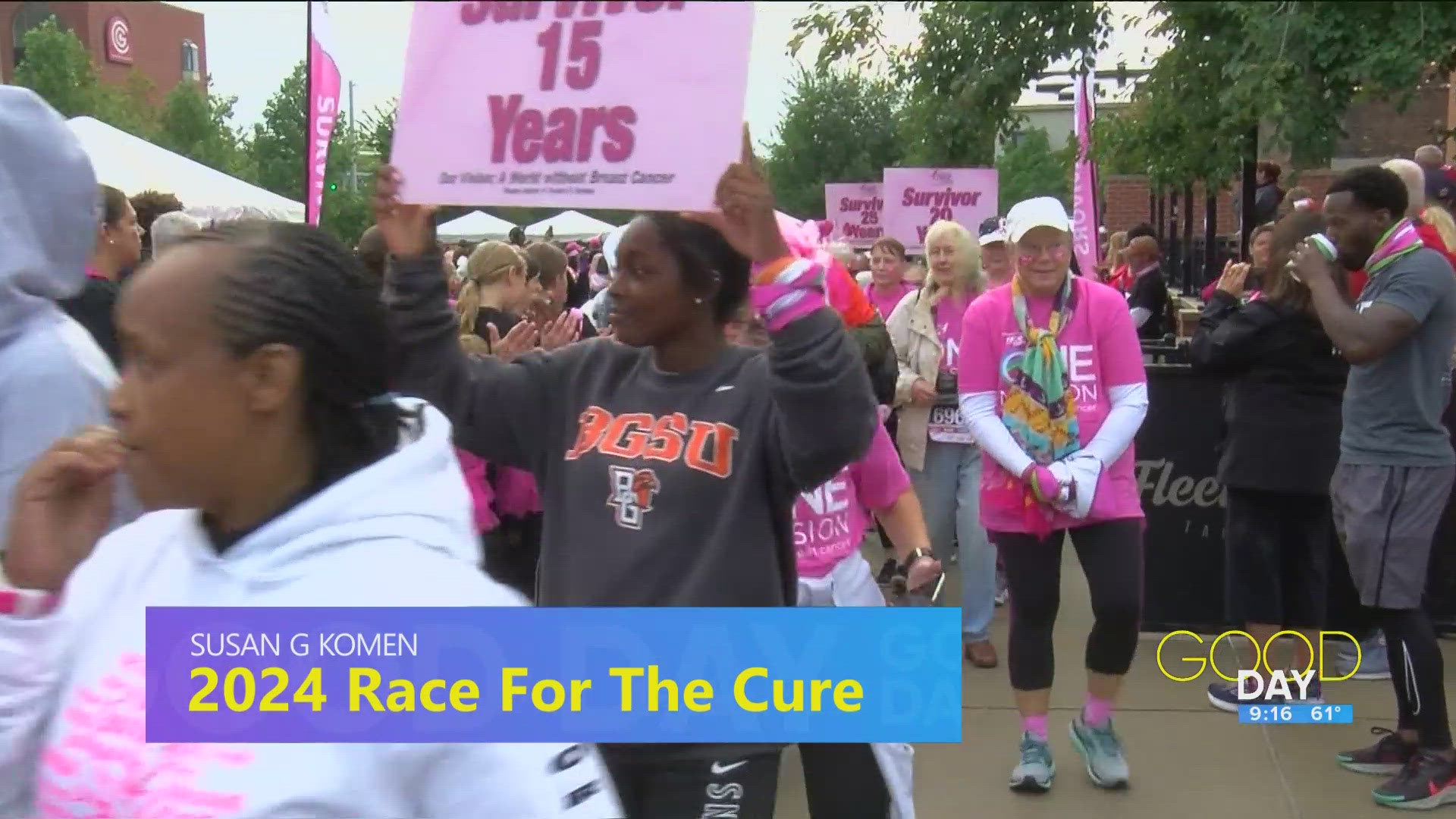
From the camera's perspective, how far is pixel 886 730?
2188 millimetres

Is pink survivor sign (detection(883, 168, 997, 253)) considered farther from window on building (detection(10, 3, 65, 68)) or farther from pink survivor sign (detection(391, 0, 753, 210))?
window on building (detection(10, 3, 65, 68))

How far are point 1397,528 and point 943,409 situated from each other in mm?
2341

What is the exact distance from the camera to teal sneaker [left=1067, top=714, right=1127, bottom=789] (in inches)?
193

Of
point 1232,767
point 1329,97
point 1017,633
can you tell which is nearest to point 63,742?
point 1017,633

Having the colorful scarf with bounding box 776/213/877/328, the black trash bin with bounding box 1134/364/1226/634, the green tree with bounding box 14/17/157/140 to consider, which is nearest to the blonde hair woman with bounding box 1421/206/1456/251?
the black trash bin with bounding box 1134/364/1226/634

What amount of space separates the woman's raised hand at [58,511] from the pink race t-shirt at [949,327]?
538cm

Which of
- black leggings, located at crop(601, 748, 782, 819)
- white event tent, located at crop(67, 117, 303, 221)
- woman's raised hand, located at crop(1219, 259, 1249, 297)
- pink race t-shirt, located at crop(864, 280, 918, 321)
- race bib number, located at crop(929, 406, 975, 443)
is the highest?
white event tent, located at crop(67, 117, 303, 221)

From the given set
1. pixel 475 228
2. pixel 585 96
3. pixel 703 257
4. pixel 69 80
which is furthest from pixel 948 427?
pixel 69 80

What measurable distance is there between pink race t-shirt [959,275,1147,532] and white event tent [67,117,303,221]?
7753 millimetres

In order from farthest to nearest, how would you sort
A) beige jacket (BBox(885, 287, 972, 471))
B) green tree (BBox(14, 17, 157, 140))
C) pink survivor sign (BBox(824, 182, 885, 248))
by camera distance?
green tree (BBox(14, 17, 157, 140)) < pink survivor sign (BBox(824, 182, 885, 248)) < beige jacket (BBox(885, 287, 972, 471))

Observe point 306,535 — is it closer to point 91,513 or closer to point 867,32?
point 91,513

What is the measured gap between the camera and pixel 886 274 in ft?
27.9

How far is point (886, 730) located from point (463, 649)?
2.87 ft

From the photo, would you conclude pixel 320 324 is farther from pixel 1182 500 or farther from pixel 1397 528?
pixel 1182 500
